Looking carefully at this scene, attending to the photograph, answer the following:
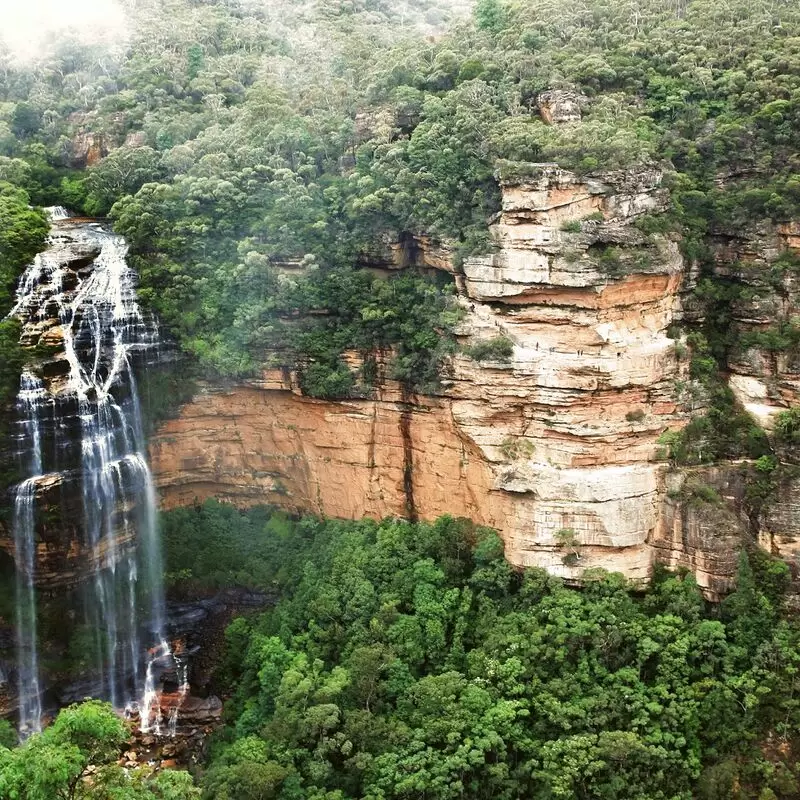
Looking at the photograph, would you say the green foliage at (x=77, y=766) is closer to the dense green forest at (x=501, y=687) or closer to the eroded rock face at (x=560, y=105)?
the dense green forest at (x=501, y=687)

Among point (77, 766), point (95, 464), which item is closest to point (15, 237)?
point (95, 464)

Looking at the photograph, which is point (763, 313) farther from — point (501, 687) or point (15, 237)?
point (15, 237)

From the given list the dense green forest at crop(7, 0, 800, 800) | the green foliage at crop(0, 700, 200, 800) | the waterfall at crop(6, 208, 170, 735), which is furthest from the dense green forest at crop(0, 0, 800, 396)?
the green foliage at crop(0, 700, 200, 800)

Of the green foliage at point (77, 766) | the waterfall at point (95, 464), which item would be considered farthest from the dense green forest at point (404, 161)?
the green foliage at point (77, 766)

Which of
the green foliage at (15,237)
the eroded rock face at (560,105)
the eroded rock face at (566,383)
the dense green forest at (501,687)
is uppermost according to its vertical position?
the eroded rock face at (560,105)

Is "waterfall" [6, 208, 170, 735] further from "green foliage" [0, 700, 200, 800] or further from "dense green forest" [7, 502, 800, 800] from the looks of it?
"green foliage" [0, 700, 200, 800]

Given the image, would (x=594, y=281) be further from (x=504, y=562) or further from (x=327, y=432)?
(x=327, y=432)
